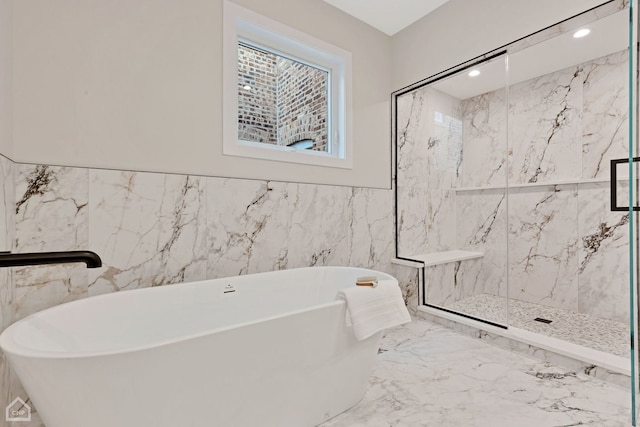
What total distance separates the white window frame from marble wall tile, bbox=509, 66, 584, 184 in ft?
6.57

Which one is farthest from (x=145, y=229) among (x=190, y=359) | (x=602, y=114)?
(x=602, y=114)

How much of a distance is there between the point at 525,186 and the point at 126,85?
3590mm

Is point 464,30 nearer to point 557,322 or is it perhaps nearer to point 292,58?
point 292,58

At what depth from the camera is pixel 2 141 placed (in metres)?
1.25

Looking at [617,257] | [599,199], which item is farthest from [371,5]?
[617,257]

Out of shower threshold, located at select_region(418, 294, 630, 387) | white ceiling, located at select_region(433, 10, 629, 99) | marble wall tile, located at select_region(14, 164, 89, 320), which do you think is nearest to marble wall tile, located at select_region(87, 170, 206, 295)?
marble wall tile, located at select_region(14, 164, 89, 320)

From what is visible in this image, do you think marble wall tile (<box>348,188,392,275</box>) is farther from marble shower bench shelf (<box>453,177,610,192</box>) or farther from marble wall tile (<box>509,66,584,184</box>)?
marble wall tile (<box>509,66,584,184</box>)

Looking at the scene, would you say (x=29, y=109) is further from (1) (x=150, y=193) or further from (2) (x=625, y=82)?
(2) (x=625, y=82)

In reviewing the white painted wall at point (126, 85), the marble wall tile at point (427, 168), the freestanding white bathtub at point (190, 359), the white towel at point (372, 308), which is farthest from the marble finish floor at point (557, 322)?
the white painted wall at point (126, 85)

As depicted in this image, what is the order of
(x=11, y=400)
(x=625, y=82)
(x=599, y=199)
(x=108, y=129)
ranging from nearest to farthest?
(x=11, y=400)
(x=108, y=129)
(x=625, y=82)
(x=599, y=199)

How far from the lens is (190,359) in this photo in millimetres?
955

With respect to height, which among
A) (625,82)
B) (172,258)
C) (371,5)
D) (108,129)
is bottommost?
(172,258)

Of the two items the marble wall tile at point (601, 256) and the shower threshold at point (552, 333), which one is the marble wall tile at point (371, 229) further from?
the marble wall tile at point (601, 256)

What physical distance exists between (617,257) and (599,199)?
0.52 metres
